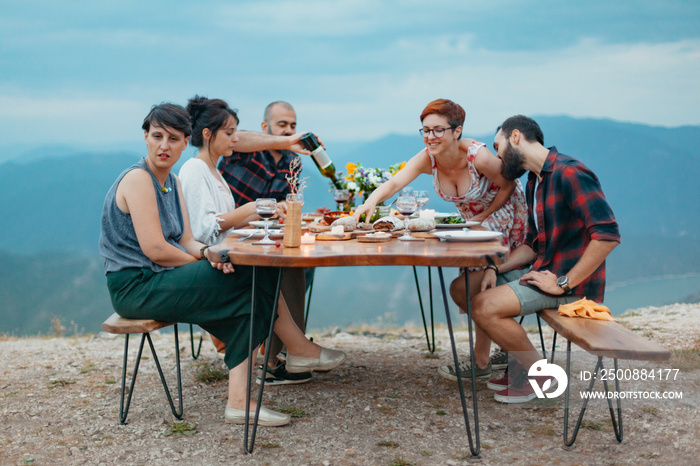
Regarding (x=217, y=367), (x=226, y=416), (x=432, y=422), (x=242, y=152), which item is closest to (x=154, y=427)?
(x=226, y=416)

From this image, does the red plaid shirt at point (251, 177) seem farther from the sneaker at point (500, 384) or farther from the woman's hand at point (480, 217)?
the sneaker at point (500, 384)

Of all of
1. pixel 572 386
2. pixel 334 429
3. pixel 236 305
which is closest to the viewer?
pixel 236 305

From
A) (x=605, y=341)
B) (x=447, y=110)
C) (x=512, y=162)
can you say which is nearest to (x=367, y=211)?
(x=447, y=110)

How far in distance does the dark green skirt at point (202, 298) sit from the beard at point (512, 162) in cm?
139

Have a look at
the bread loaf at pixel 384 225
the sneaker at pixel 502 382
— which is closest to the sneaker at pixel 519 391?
the sneaker at pixel 502 382

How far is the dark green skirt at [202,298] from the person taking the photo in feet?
9.45

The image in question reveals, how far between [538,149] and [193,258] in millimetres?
1828

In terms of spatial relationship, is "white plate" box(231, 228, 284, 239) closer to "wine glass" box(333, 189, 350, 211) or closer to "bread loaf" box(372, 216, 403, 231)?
"bread loaf" box(372, 216, 403, 231)

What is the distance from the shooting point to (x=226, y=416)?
305 centimetres

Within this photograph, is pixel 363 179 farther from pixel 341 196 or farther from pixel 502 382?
pixel 502 382

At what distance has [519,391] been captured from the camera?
3.42 m

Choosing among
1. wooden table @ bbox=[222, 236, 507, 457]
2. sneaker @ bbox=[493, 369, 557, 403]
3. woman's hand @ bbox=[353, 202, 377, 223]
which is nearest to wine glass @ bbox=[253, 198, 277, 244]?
wooden table @ bbox=[222, 236, 507, 457]

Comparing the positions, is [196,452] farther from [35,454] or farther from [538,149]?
[538,149]

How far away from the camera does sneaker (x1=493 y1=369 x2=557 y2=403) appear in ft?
11.1
